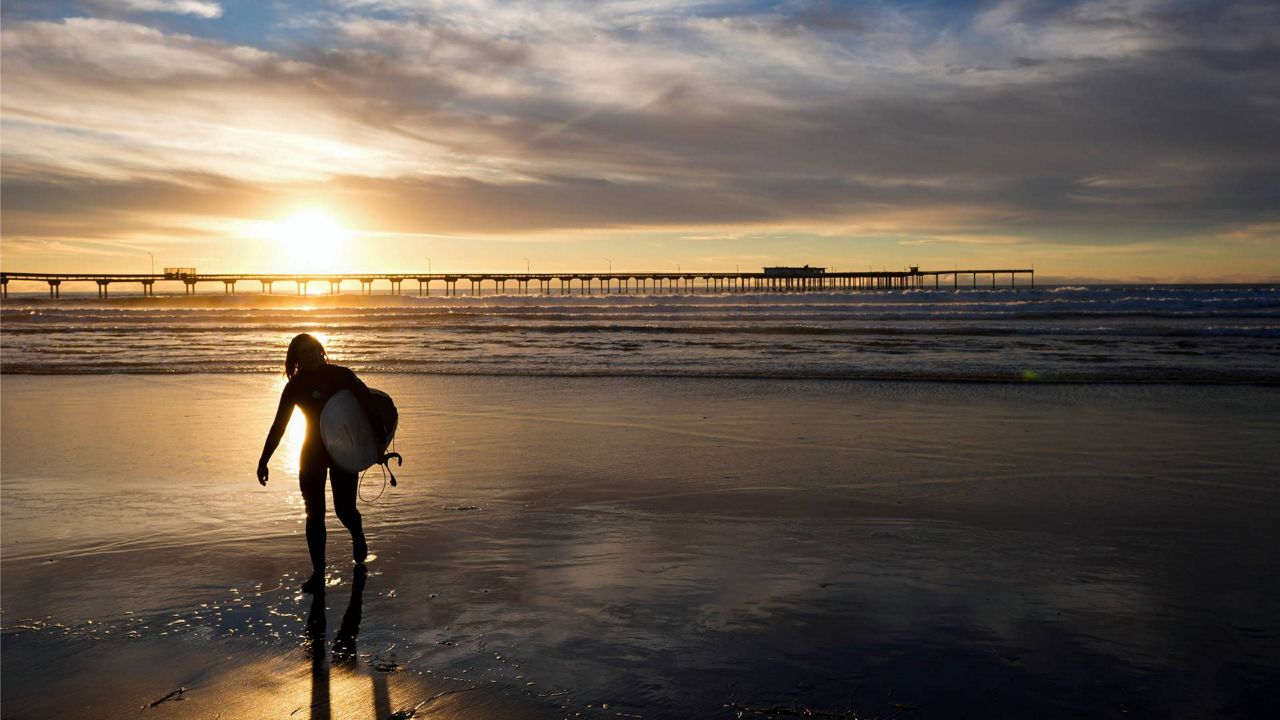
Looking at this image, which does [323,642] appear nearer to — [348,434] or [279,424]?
[348,434]

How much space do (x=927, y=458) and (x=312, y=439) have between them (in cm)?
602

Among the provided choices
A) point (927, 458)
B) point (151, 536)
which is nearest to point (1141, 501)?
point (927, 458)

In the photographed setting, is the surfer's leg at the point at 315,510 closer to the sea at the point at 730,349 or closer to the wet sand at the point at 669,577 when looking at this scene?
the wet sand at the point at 669,577

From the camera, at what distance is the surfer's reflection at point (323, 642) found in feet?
13.5

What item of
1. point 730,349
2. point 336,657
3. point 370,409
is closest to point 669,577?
point 336,657

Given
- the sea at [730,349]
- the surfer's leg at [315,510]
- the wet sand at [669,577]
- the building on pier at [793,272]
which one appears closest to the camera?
the wet sand at [669,577]

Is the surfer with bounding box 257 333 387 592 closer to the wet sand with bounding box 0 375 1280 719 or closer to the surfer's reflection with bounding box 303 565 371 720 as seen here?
the wet sand with bounding box 0 375 1280 719

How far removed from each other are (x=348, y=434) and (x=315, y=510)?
0.51 m

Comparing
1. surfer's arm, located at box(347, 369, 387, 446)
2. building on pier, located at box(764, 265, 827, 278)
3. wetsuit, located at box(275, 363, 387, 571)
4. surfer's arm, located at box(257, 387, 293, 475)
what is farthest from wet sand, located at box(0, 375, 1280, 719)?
building on pier, located at box(764, 265, 827, 278)

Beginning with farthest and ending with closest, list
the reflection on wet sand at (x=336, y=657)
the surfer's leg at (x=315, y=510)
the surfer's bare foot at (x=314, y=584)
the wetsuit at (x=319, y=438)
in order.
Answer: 1. the wetsuit at (x=319, y=438)
2. the surfer's leg at (x=315, y=510)
3. the surfer's bare foot at (x=314, y=584)
4. the reflection on wet sand at (x=336, y=657)

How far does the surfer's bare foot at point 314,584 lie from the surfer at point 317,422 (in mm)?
271

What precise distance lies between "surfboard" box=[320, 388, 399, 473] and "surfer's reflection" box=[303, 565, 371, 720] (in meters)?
0.77

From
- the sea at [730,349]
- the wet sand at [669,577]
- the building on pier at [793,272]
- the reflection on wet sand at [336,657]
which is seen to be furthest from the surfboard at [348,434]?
the building on pier at [793,272]

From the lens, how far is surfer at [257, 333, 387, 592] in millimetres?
6008
